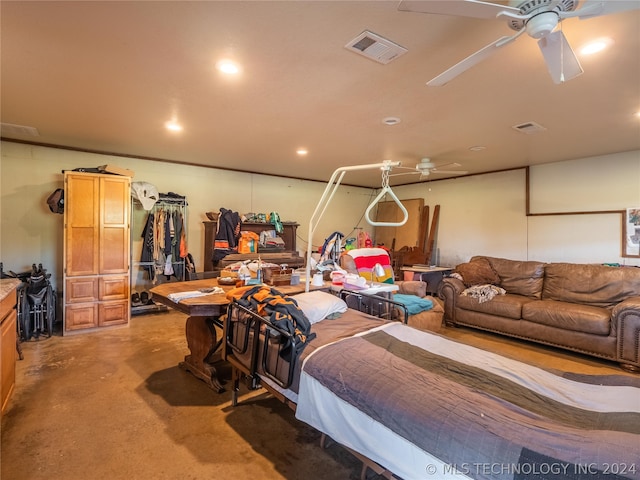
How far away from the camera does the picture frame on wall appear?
454cm

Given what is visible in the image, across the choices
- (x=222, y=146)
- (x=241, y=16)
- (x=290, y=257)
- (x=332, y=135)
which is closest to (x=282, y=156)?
(x=222, y=146)

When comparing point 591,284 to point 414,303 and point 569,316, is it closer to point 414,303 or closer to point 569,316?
point 569,316

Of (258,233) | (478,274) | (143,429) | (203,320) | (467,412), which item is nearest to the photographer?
(467,412)

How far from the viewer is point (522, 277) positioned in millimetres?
4742

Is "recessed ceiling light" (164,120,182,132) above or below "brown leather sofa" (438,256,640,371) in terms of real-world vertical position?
above

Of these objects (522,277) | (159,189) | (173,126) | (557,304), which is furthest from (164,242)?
(557,304)

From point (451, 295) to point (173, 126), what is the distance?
4.30 metres

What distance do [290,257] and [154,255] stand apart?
2268mm

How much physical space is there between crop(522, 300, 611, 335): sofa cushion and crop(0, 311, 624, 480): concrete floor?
16.8 inches

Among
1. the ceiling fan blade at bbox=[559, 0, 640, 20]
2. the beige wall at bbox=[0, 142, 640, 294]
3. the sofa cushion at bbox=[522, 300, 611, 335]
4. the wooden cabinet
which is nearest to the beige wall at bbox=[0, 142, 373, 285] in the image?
the beige wall at bbox=[0, 142, 640, 294]

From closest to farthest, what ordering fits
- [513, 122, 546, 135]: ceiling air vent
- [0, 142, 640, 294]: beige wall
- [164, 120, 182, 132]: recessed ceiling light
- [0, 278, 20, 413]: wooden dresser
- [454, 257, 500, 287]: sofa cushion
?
1. [0, 278, 20, 413]: wooden dresser
2. [513, 122, 546, 135]: ceiling air vent
3. [164, 120, 182, 132]: recessed ceiling light
4. [0, 142, 640, 294]: beige wall
5. [454, 257, 500, 287]: sofa cushion

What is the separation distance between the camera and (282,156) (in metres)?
5.17

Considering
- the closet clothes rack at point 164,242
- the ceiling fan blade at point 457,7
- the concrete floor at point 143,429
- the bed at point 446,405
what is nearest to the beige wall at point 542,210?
the concrete floor at point 143,429

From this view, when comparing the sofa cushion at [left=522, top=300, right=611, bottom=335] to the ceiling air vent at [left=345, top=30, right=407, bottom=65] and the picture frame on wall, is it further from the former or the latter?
the ceiling air vent at [left=345, top=30, right=407, bottom=65]
